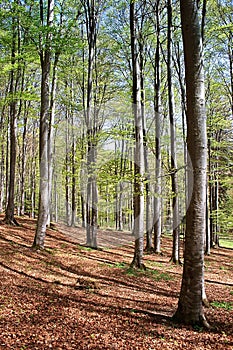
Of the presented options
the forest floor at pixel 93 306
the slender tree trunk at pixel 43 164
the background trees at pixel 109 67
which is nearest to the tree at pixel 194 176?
the forest floor at pixel 93 306

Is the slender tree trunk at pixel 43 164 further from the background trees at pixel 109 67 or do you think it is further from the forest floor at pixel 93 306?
the forest floor at pixel 93 306

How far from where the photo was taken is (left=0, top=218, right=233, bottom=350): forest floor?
4121 mm

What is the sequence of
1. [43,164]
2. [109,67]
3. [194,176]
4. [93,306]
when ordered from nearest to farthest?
[194,176], [93,306], [43,164], [109,67]

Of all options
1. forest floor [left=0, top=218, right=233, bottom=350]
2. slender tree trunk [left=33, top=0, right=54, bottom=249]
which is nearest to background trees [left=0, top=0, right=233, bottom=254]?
slender tree trunk [left=33, top=0, right=54, bottom=249]

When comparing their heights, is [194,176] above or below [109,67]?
below

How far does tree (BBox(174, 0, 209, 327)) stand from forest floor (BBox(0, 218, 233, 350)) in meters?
0.37

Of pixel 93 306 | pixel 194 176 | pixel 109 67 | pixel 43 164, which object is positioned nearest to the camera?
pixel 194 176

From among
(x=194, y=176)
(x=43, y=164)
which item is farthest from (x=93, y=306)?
(x=43, y=164)

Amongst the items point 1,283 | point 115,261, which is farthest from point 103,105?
point 1,283

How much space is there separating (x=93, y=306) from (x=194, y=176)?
10.2ft

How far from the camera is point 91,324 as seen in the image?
4.73 m

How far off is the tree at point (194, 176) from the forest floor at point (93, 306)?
0.37 meters

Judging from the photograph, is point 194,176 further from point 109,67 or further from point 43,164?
point 109,67

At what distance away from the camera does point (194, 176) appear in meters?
4.88
